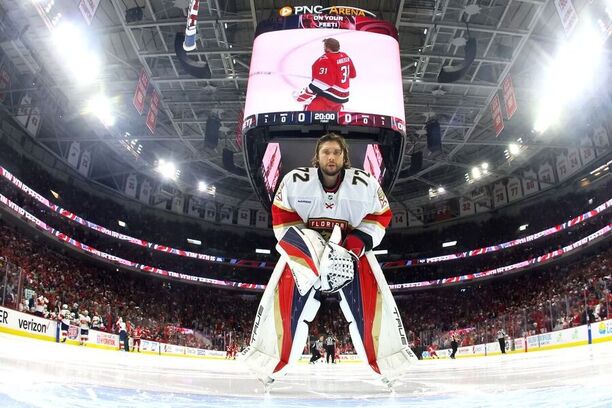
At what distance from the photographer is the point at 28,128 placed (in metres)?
20.4

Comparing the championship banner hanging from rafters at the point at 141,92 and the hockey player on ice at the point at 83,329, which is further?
Answer: the championship banner hanging from rafters at the point at 141,92

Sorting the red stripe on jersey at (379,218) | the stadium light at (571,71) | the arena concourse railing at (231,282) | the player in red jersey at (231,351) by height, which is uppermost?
the stadium light at (571,71)

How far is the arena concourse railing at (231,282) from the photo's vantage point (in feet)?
67.1

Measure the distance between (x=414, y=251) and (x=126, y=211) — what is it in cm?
1919

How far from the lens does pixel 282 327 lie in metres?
3.61

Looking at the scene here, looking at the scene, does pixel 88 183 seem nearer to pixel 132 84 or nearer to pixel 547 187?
pixel 132 84

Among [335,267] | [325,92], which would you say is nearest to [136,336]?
[325,92]

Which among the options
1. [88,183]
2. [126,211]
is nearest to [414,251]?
[126,211]

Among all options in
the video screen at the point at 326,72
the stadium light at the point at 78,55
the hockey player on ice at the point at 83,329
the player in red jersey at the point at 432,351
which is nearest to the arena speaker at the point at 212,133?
the stadium light at the point at 78,55

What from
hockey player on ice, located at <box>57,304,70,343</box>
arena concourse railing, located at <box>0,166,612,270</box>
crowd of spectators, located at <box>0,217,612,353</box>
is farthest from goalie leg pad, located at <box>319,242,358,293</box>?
arena concourse railing, located at <box>0,166,612,270</box>

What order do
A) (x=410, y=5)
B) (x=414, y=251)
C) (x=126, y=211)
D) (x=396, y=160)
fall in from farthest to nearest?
(x=414, y=251) → (x=126, y=211) → (x=410, y=5) → (x=396, y=160)

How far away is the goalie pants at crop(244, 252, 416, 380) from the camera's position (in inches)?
140

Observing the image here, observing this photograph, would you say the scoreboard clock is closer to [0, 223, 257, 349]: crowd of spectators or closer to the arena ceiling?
the arena ceiling

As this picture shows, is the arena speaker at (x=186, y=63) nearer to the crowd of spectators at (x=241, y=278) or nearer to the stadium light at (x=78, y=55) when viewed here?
the stadium light at (x=78, y=55)
